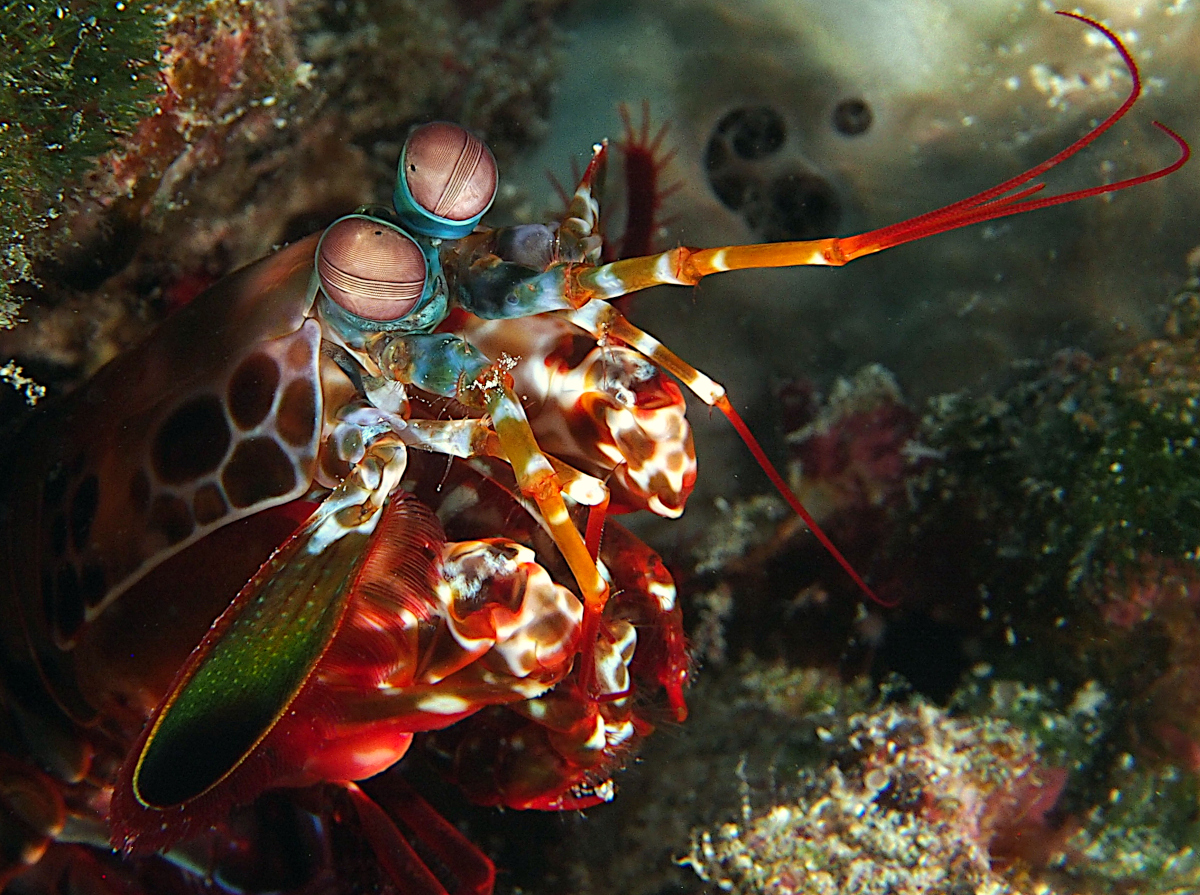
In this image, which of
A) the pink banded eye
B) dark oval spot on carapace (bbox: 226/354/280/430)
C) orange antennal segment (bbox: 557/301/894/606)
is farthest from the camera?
dark oval spot on carapace (bbox: 226/354/280/430)

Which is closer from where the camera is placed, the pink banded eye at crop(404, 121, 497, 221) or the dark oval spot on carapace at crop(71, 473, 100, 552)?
the pink banded eye at crop(404, 121, 497, 221)

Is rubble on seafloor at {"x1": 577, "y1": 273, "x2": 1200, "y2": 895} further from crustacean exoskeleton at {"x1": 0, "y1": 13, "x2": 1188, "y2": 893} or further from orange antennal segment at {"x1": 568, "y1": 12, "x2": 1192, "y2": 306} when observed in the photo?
orange antennal segment at {"x1": 568, "y1": 12, "x2": 1192, "y2": 306}

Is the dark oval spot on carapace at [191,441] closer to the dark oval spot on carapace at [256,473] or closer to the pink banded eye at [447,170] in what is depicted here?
the dark oval spot on carapace at [256,473]

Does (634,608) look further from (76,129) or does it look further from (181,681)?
(76,129)

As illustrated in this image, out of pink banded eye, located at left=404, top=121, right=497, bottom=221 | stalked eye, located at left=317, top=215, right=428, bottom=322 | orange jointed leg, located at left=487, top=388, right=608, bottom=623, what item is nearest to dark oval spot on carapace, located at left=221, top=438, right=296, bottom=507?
stalked eye, located at left=317, top=215, right=428, bottom=322

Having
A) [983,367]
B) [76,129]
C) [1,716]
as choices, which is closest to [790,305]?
[983,367]

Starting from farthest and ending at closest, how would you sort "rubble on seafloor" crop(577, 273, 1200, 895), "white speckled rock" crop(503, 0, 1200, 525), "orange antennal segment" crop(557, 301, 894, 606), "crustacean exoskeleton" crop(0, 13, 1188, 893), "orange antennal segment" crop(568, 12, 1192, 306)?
1. "white speckled rock" crop(503, 0, 1200, 525)
2. "rubble on seafloor" crop(577, 273, 1200, 895)
3. "orange antennal segment" crop(557, 301, 894, 606)
4. "crustacean exoskeleton" crop(0, 13, 1188, 893)
5. "orange antennal segment" crop(568, 12, 1192, 306)

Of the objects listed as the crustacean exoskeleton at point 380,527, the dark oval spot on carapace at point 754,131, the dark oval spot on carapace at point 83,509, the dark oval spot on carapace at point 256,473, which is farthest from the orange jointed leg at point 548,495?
the dark oval spot on carapace at point 754,131

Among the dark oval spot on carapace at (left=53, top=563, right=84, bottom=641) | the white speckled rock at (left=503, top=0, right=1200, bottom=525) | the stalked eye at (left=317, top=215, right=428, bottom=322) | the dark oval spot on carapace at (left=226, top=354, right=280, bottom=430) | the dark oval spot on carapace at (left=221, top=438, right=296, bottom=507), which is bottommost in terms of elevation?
the white speckled rock at (left=503, top=0, right=1200, bottom=525)
